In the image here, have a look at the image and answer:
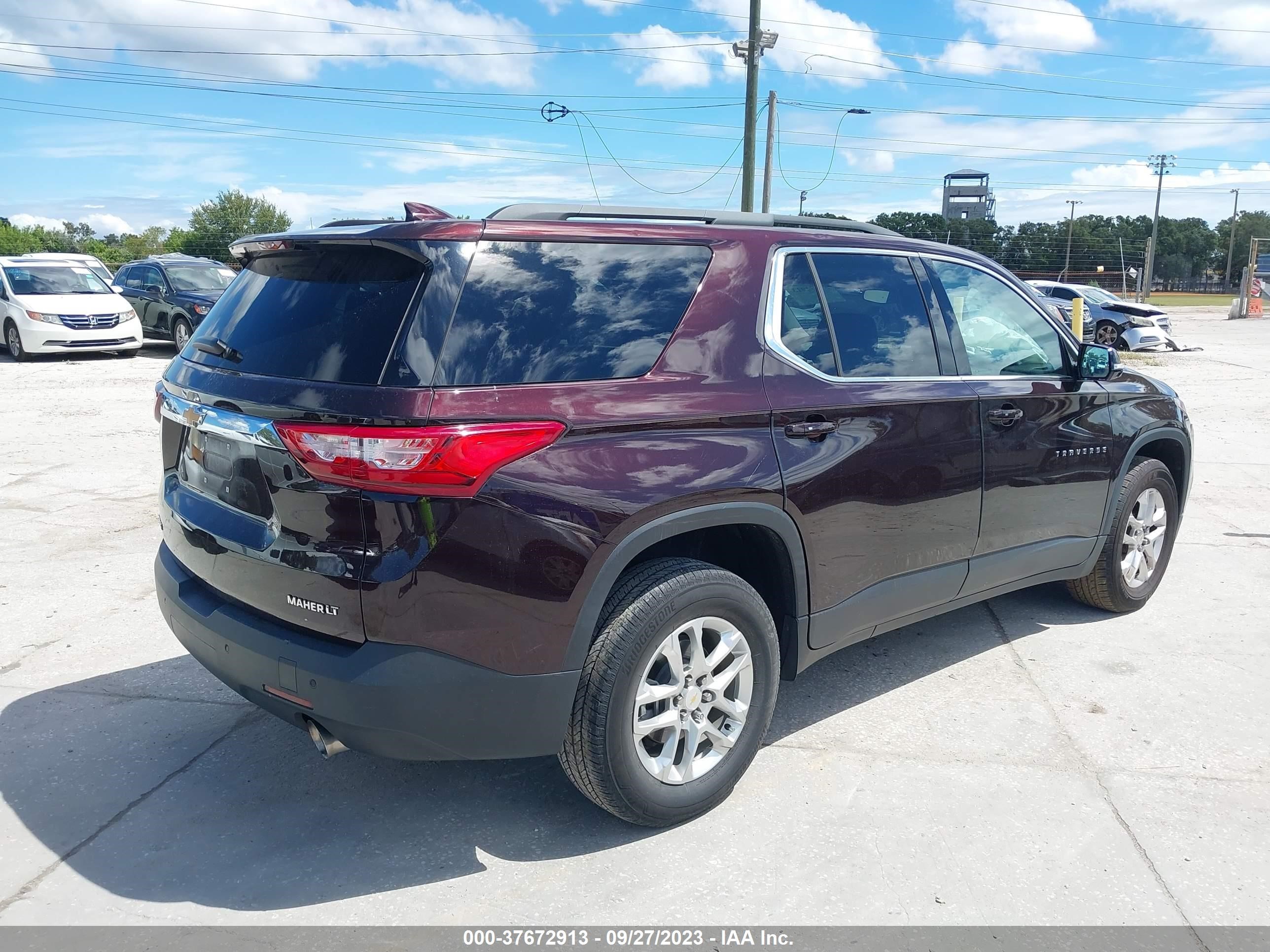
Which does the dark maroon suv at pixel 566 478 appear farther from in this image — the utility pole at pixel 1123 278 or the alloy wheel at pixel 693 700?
the utility pole at pixel 1123 278

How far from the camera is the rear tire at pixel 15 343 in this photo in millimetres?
17178

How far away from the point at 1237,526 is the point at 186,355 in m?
6.83

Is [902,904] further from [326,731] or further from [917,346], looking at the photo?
[917,346]

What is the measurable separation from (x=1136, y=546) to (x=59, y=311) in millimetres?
17529

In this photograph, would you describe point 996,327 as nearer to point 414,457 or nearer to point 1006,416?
point 1006,416

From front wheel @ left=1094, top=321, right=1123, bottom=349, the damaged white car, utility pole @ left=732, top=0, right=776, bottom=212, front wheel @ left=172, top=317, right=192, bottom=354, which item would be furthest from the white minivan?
front wheel @ left=1094, top=321, right=1123, bottom=349

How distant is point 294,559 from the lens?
283 centimetres

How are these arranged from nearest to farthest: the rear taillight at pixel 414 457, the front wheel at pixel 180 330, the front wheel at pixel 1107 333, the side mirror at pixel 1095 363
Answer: the rear taillight at pixel 414 457 < the side mirror at pixel 1095 363 < the front wheel at pixel 180 330 < the front wheel at pixel 1107 333

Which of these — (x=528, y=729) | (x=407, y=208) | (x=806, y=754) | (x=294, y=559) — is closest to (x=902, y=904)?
(x=806, y=754)

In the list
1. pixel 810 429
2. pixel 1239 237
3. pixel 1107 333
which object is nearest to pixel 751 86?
pixel 1107 333

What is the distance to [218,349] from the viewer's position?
10.8ft

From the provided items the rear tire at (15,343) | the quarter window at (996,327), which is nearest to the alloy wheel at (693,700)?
the quarter window at (996,327)

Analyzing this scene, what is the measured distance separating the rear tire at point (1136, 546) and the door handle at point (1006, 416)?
109 cm
